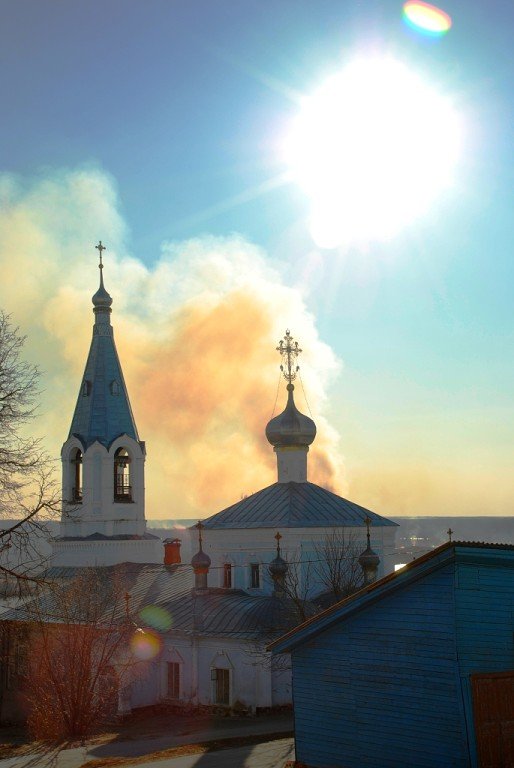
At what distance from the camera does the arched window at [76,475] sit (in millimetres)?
32750

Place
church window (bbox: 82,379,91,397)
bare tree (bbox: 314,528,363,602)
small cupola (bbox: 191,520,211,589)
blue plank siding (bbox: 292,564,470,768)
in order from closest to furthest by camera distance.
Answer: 1. blue plank siding (bbox: 292,564,470,768)
2. bare tree (bbox: 314,528,363,602)
3. small cupola (bbox: 191,520,211,589)
4. church window (bbox: 82,379,91,397)

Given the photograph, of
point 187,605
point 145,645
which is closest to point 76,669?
point 145,645

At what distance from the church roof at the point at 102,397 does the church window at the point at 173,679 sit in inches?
421

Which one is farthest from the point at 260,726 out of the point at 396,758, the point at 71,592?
the point at 396,758

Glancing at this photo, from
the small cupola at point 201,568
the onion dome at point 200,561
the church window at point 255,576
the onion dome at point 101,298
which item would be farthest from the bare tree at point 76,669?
the onion dome at point 101,298

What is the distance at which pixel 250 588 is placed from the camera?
26.5 metres

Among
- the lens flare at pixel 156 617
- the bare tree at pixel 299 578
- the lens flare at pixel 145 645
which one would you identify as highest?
the bare tree at pixel 299 578

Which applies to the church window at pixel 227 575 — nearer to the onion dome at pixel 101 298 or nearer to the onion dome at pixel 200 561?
the onion dome at pixel 200 561

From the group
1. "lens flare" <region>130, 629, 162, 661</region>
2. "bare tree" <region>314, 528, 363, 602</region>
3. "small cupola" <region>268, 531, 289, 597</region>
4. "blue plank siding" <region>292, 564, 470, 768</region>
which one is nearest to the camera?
"blue plank siding" <region>292, 564, 470, 768</region>

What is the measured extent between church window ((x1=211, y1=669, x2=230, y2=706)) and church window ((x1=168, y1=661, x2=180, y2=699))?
144 centimetres

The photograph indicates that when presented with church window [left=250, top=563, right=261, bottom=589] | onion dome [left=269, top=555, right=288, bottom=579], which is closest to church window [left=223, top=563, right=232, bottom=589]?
church window [left=250, top=563, right=261, bottom=589]

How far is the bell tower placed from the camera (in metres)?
32.1

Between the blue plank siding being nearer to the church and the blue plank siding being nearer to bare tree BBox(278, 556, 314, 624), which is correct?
the church

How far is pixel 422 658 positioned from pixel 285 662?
1089cm
